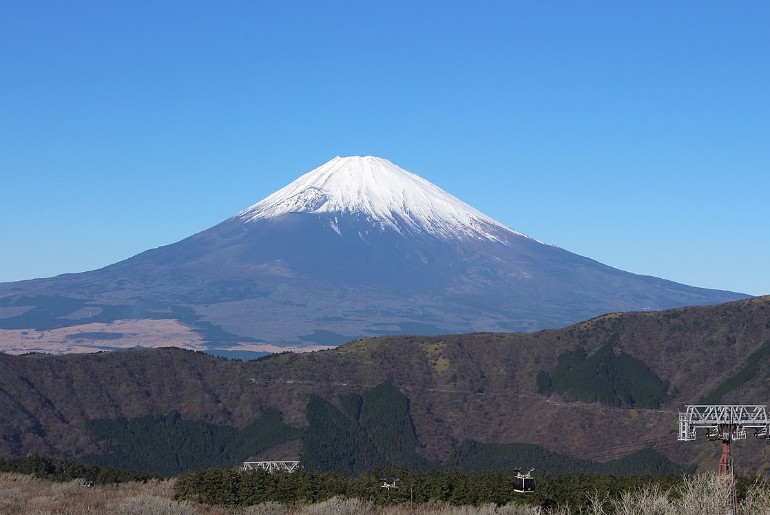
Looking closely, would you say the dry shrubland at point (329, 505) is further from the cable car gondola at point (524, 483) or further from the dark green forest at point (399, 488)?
the cable car gondola at point (524, 483)

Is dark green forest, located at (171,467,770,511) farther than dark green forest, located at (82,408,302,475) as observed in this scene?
No

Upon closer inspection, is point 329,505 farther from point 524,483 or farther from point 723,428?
point 723,428

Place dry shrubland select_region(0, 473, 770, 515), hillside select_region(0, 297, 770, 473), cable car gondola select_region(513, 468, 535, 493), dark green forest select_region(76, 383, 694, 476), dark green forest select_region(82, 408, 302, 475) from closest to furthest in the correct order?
cable car gondola select_region(513, 468, 535, 493) → dry shrubland select_region(0, 473, 770, 515) → dark green forest select_region(76, 383, 694, 476) → dark green forest select_region(82, 408, 302, 475) → hillside select_region(0, 297, 770, 473)

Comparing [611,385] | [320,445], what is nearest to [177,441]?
[320,445]

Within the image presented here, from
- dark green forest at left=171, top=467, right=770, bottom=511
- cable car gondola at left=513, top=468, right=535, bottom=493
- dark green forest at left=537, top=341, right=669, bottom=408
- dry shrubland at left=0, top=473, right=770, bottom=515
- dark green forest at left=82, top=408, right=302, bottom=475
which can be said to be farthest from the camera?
dark green forest at left=537, top=341, right=669, bottom=408

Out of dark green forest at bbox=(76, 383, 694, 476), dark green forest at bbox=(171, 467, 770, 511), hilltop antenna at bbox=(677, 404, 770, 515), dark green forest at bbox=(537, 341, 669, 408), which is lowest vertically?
dark green forest at bbox=(76, 383, 694, 476)

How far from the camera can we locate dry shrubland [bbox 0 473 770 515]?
70.6m

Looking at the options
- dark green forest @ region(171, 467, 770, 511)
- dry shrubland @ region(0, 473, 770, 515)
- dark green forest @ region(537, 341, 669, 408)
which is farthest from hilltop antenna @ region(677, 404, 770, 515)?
dark green forest @ region(537, 341, 669, 408)

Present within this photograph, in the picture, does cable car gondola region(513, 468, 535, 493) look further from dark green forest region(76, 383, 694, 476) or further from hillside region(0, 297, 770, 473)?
hillside region(0, 297, 770, 473)

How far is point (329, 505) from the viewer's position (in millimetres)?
78375

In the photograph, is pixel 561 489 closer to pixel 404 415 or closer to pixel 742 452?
pixel 742 452

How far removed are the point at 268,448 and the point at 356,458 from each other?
13.3m

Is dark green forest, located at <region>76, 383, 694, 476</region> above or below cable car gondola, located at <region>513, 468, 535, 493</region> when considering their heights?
below

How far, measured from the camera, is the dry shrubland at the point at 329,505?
70.6 meters
